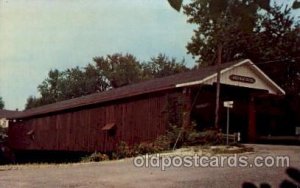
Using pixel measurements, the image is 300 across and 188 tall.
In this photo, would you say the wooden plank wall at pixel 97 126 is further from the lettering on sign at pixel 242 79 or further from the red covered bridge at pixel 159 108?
the lettering on sign at pixel 242 79

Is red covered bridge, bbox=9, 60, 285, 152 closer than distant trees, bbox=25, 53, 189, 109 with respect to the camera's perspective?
Yes

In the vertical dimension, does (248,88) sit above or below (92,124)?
above

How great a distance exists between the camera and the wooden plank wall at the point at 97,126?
74.0ft

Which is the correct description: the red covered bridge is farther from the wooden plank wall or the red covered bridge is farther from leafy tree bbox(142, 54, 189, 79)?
leafy tree bbox(142, 54, 189, 79)

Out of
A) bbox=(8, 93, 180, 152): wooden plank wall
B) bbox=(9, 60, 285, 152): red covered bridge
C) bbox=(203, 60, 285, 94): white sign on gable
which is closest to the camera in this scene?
bbox=(9, 60, 285, 152): red covered bridge

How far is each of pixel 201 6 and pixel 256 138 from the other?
2408cm

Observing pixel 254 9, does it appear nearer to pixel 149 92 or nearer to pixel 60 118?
pixel 149 92

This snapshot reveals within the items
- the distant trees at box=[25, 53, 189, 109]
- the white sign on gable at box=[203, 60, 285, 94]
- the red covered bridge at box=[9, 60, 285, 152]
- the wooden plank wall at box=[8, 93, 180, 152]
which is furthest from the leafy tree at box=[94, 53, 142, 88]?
the white sign on gable at box=[203, 60, 285, 94]

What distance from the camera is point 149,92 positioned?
2286 cm

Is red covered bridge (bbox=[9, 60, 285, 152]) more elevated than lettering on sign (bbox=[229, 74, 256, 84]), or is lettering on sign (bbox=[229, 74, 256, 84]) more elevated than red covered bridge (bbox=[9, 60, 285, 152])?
lettering on sign (bbox=[229, 74, 256, 84])

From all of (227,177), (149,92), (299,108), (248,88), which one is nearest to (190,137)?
(149,92)

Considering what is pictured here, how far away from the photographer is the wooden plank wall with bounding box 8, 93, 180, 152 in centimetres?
2256

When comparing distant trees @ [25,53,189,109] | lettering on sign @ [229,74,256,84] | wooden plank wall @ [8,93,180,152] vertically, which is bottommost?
wooden plank wall @ [8,93,180,152]

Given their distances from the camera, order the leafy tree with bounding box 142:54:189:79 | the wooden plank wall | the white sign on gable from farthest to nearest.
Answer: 1. the leafy tree with bounding box 142:54:189:79
2. the wooden plank wall
3. the white sign on gable
